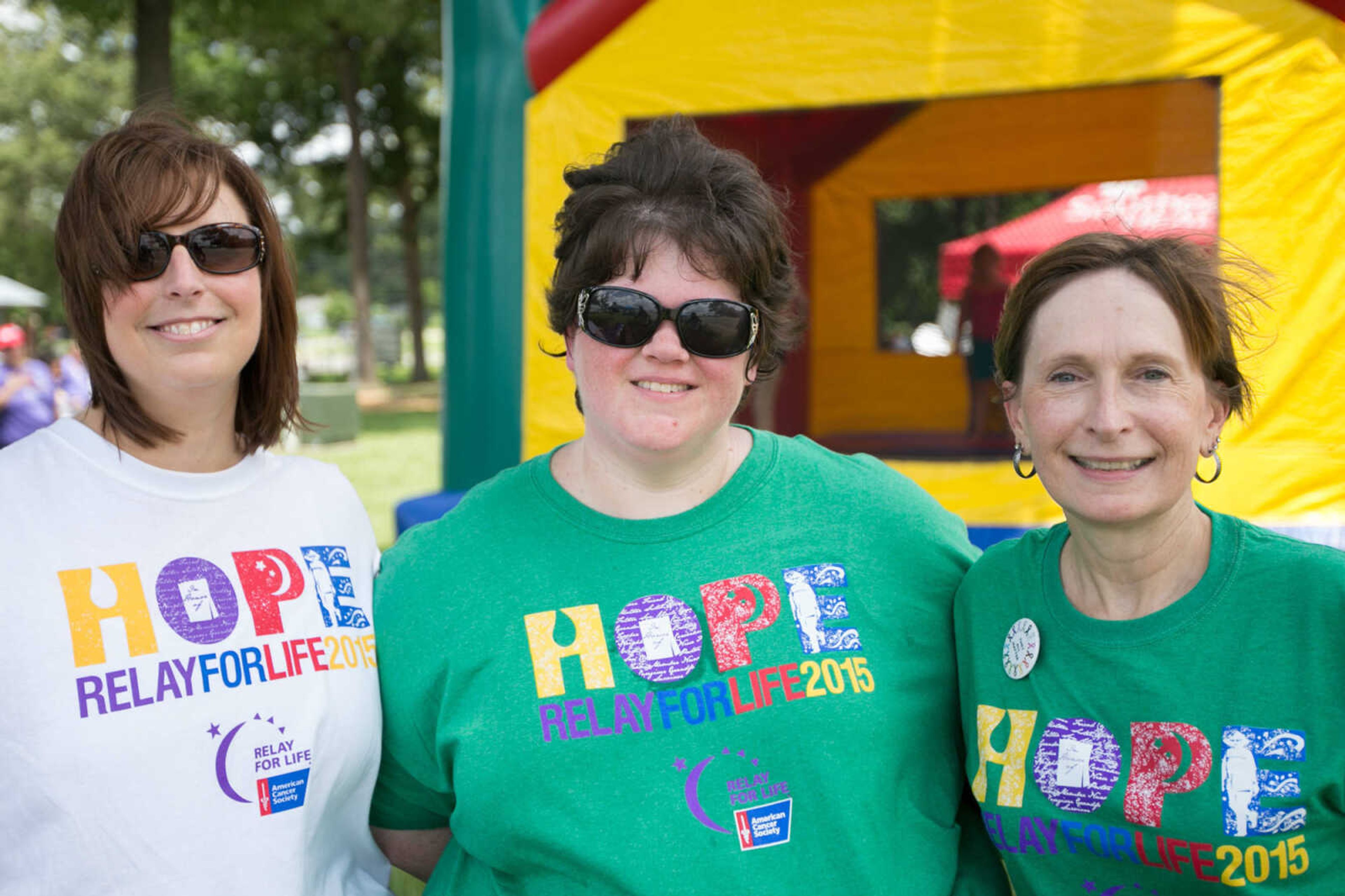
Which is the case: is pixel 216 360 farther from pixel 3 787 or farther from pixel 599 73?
pixel 599 73

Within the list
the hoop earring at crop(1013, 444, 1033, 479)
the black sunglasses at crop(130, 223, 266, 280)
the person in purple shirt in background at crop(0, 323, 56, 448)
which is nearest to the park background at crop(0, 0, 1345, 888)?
the black sunglasses at crop(130, 223, 266, 280)

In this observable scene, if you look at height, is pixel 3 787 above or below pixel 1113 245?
below

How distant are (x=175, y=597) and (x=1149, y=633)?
143 cm

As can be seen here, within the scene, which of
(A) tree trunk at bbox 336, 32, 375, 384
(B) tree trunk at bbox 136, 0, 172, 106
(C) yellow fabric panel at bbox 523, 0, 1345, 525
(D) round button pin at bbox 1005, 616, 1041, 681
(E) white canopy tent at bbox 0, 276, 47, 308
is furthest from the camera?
(A) tree trunk at bbox 336, 32, 375, 384

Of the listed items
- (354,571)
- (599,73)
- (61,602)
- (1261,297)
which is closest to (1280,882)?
(1261,297)

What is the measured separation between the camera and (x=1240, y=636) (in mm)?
1555

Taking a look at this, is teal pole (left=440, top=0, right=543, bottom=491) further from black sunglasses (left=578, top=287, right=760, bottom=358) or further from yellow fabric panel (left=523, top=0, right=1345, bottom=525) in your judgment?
black sunglasses (left=578, top=287, right=760, bottom=358)

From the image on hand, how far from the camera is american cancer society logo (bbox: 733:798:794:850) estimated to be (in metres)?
1.70

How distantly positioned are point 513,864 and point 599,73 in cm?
377

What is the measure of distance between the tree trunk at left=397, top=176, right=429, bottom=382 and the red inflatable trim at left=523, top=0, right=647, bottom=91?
21.1m

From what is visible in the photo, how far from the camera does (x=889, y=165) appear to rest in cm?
954

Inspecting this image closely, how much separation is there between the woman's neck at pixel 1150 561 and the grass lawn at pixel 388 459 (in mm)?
5845

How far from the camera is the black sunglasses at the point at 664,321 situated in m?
1.77

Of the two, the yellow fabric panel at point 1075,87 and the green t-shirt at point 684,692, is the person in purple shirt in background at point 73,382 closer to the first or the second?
the yellow fabric panel at point 1075,87
